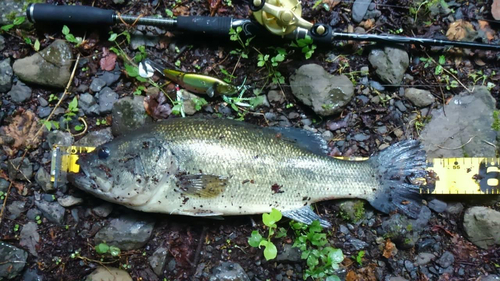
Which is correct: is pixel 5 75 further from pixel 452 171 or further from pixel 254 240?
pixel 452 171

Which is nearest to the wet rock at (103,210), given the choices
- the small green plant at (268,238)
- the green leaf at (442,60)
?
the small green plant at (268,238)

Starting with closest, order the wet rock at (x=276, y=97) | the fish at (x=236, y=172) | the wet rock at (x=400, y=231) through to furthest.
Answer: the fish at (x=236, y=172) < the wet rock at (x=400, y=231) < the wet rock at (x=276, y=97)

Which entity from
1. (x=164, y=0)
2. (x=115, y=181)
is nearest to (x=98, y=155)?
(x=115, y=181)

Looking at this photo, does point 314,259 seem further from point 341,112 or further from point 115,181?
point 115,181

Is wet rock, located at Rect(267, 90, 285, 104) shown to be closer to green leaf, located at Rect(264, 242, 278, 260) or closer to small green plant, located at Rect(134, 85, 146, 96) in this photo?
small green plant, located at Rect(134, 85, 146, 96)

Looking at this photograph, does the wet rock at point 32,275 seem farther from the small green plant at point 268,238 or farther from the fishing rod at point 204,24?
the fishing rod at point 204,24

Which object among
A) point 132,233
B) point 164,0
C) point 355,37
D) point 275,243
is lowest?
point 132,233
